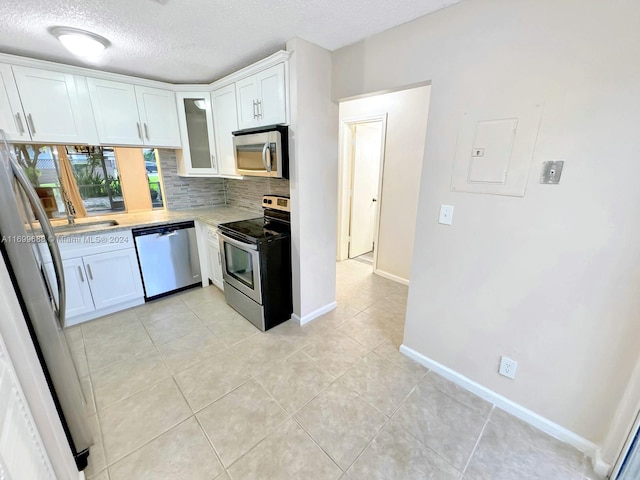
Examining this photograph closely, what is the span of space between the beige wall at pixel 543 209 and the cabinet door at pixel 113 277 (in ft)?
9.09

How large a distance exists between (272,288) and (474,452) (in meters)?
1.77

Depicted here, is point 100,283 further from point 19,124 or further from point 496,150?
point 496,150

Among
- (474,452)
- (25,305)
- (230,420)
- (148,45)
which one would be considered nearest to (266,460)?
(230,420)

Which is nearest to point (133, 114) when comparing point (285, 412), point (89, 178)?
point (89, 178)

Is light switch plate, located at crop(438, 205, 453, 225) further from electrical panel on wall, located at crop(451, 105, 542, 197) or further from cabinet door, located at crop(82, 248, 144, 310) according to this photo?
cabinet door, located at crop(82, 248, 144, 310)

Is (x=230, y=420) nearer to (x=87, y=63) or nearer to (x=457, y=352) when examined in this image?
(x=457, y=352)

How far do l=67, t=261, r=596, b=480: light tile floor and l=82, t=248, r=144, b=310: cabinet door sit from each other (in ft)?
0.88

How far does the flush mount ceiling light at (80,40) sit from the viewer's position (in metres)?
1.79

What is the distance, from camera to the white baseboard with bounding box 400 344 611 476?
1.44m

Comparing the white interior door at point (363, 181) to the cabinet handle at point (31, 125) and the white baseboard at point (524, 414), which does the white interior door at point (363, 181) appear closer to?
the white baseboard at point (524, 414)

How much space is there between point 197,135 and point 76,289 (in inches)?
76.4

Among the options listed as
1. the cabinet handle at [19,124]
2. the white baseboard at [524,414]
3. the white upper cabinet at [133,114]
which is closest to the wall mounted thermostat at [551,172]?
the white baseboard at [524,414]

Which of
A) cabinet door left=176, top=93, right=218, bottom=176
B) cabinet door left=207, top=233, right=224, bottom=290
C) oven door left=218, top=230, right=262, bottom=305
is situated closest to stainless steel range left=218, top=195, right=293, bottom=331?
oven door left=218, top=230, right=262, bottom=305

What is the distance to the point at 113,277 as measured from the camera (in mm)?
2664
